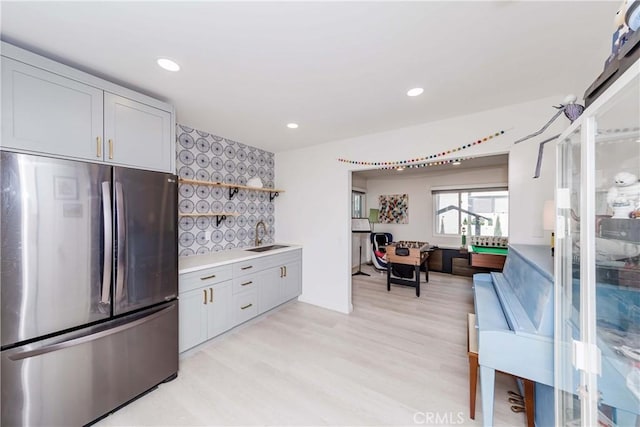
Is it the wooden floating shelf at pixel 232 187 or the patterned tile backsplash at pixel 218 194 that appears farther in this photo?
the patterned tile backsplash at pixel 218 194

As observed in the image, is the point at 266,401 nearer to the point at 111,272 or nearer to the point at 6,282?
the point at 111,272

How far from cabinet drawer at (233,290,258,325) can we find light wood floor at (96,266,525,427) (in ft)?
0.55

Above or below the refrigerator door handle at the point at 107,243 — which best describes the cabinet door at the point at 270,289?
below

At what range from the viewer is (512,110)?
2.24 m

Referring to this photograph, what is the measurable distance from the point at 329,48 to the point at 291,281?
3.00m

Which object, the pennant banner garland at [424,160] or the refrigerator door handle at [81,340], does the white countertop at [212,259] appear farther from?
the pennant banner garland at [424,160]

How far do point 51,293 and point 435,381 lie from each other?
110 inches

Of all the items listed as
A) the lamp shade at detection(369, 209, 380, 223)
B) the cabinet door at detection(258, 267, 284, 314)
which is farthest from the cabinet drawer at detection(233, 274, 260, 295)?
the lamp shade at detection(369, 209, 380, 223)

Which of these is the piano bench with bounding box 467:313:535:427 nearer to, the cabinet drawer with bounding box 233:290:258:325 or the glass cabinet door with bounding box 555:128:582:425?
the glass cabinet door with bounding box 555:128:582:425

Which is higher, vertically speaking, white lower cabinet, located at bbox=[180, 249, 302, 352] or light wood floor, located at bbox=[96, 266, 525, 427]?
white lower cabinet, located at bbox=[180, 249, 302, 352]

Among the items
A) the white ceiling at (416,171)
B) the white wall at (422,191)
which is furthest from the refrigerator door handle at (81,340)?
the white wall at (422,191)

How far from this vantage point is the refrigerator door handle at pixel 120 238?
1595 mm

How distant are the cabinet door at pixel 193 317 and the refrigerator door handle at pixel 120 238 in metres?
0.63

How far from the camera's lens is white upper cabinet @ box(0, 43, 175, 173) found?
1.33 metres
